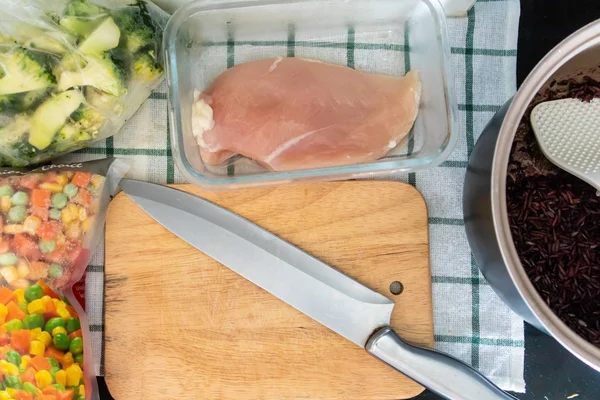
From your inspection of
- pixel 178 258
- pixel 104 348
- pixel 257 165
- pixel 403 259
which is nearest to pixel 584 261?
pixel 403 259

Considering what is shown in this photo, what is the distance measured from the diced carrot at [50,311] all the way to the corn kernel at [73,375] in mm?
98

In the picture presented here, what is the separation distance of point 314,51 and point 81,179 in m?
0.52

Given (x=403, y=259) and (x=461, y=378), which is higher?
(x=403, y=259)

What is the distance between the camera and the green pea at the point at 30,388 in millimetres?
898

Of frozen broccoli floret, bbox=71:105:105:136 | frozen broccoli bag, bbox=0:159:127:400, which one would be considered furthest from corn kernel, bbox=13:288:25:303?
frozen broccoli floret, bbox=71:105:105:136

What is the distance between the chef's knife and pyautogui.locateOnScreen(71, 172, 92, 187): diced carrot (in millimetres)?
75

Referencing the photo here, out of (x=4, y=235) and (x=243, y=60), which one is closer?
(x=4, y=235)

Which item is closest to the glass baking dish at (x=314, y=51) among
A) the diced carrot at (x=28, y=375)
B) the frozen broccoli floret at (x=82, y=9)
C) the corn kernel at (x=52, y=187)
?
the frozen broccoli floret at (x=82, y=9)

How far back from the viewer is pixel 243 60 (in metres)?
1.05

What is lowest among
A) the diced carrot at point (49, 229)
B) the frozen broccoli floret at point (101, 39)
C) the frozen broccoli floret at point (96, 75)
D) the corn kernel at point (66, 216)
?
the diced carrot at point (49, 229)

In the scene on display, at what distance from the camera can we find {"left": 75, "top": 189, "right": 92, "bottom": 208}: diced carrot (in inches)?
37.9

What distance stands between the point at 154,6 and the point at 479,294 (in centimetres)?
84

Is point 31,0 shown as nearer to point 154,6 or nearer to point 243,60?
point 154,6

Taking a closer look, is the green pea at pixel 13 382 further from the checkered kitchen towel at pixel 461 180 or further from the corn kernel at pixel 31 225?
the corn kernel at pixel 31 225
